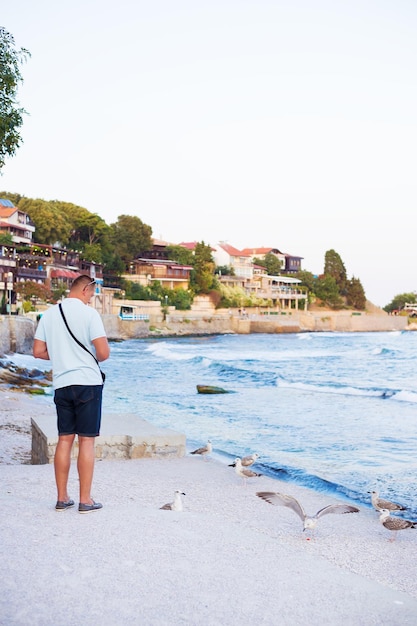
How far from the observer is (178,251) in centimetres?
9938

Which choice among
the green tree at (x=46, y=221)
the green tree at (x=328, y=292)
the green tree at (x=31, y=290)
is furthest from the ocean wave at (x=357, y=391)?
the green tree at (x=328, y=292)

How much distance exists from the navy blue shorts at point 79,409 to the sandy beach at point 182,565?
2.20 feet

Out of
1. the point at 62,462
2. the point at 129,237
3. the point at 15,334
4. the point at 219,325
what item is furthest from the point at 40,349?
the point at 129,237

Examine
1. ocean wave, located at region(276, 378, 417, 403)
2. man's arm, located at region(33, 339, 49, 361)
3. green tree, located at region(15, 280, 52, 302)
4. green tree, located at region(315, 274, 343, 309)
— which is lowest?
ocean wave, located at region(276, 378, 417, 403)

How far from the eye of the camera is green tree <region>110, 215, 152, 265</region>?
94625mm

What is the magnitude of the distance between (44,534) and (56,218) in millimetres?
76481

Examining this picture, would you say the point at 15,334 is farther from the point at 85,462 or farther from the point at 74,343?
the point at 74,343

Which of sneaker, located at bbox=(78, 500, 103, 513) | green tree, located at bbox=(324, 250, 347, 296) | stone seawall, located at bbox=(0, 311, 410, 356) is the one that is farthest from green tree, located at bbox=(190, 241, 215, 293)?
sneaker, located at bbox=(78, 500, 103, 513)

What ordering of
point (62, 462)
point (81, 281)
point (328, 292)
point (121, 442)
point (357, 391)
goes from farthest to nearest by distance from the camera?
point (328, 292)
point (357, 391)
point (121, 442)
point (62, 462)
point (81, 281)

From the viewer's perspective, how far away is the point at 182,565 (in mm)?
4547

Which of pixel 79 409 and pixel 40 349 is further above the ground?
pixel 40 349

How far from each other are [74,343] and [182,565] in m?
1.79

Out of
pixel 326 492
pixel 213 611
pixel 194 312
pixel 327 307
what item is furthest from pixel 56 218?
pixel 213 611

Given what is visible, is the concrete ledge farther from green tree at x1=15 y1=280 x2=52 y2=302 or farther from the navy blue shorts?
green tree at x1=15 y1=280 x2=52 y2=302
